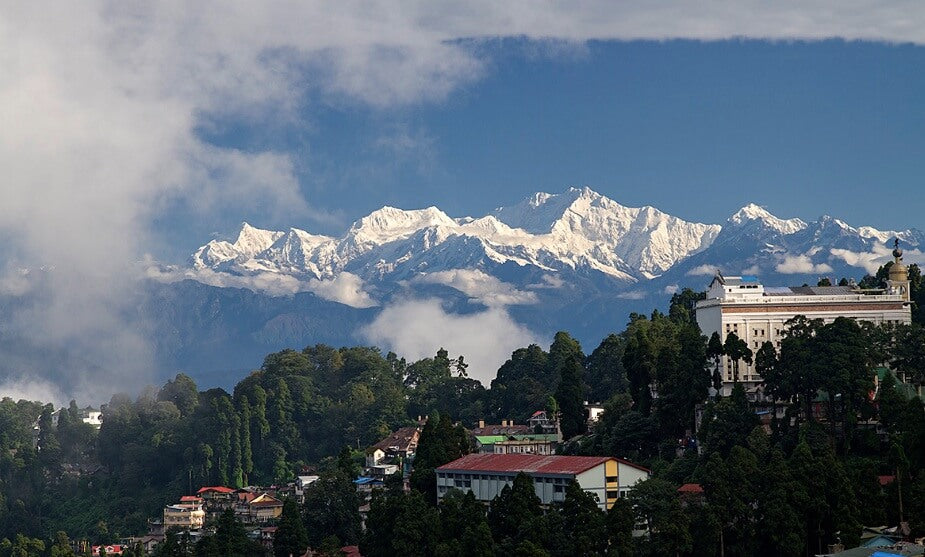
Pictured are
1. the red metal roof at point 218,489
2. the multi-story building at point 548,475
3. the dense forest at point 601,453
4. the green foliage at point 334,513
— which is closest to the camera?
the dense forest at point 601,453

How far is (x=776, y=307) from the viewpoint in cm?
8512

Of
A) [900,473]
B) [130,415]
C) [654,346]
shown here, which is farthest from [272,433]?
[900,473]

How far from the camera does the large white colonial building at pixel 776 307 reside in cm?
8475

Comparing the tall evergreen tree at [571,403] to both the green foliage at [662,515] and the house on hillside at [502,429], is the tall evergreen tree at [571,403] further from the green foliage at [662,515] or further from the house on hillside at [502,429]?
the green foliage at [662,515]

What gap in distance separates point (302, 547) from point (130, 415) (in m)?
56.3

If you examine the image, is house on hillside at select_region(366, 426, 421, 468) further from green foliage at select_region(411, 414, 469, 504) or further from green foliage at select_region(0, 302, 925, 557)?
green foliage at select_region(411, 414, 469, 504)

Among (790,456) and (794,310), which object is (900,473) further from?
(794,310)

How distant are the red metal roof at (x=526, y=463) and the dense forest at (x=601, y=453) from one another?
1792mm

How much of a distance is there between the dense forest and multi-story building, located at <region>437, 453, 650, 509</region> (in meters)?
1.45

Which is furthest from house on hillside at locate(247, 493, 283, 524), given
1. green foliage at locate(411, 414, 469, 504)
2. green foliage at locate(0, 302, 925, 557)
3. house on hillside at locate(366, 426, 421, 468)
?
green foliage at locate(411, 414, 469, 504)

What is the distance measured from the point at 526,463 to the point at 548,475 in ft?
11.0

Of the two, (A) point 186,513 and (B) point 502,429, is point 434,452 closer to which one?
(B) point 502,429

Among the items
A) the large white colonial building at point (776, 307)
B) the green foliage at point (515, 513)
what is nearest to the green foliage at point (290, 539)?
the green foliage at point (515, 513)

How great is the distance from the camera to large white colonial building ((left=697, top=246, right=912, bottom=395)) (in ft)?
278
